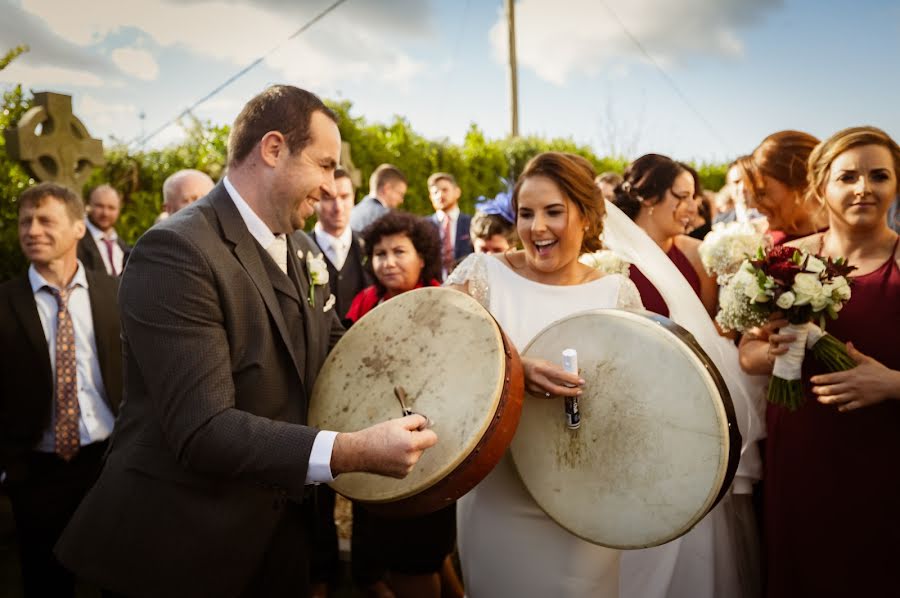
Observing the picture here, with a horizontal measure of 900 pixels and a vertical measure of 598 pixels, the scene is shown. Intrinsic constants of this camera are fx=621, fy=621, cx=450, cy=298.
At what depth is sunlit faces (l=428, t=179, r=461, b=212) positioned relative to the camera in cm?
771

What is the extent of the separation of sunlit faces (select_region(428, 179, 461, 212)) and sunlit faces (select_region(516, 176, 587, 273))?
505cm

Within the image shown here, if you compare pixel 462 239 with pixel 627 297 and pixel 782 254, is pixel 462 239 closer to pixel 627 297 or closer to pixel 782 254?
pixel 627 297

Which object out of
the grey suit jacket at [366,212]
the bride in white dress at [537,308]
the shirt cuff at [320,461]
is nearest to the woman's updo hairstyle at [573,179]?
the bride in white dress at [537,308]

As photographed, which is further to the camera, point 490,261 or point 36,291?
point 36,291

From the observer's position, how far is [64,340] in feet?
10.7

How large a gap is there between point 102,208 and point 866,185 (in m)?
6.29

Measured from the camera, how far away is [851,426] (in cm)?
250

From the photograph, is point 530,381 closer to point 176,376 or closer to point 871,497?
point 176,376

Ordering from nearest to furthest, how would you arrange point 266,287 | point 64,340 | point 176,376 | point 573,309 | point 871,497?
point 176,376
point 266,287
point 871,497
point 573,309
point 64,340

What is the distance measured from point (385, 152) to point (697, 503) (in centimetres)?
897

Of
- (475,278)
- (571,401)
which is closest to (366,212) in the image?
(475,278)

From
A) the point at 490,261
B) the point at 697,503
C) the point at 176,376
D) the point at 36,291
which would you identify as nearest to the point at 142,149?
the point at 36,291

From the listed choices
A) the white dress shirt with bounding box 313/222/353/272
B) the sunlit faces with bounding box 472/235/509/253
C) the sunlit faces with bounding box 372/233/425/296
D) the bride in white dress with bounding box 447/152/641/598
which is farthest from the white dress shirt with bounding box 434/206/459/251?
the bride in white dress with bounding box 447/152/641/598

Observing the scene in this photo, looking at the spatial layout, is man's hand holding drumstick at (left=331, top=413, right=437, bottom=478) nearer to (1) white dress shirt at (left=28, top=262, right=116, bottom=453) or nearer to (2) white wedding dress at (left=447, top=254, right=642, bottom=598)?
(2) white wedding dress at (left=447, top=254, right=642, bottom=598)
